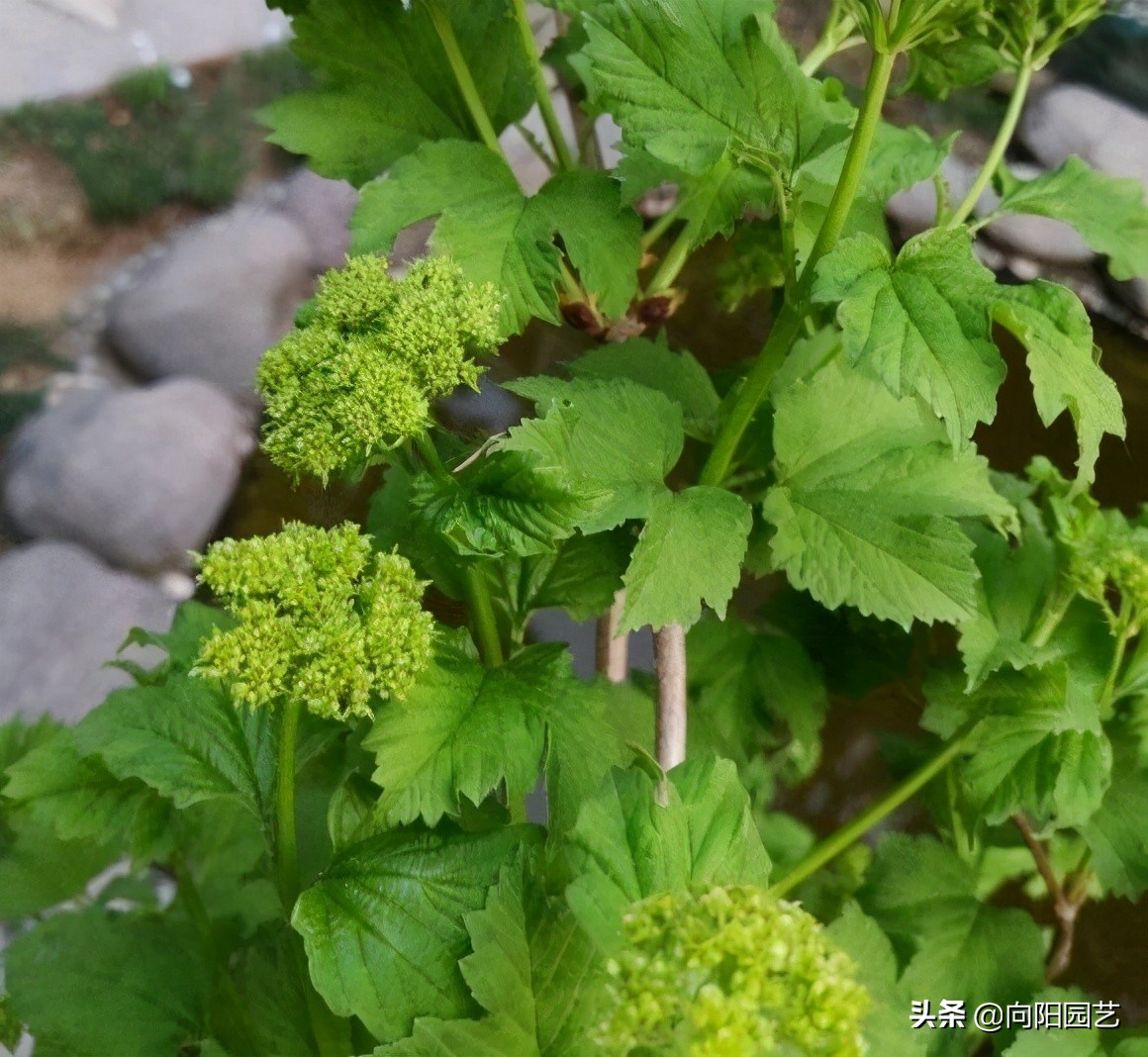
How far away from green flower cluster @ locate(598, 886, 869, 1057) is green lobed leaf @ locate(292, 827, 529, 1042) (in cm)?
15

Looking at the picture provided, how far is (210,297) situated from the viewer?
4.41 feet

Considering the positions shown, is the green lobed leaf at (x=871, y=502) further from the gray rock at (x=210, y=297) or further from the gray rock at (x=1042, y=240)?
the gray rock at (x=210, y=297)

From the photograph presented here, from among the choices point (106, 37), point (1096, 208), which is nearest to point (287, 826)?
point (1096, 208)

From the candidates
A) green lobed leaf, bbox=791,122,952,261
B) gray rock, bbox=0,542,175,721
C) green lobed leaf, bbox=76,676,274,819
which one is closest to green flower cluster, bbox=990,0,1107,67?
green lobed leaf, bbox=791,122,952,261

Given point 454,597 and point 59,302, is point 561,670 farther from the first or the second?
point 59,302

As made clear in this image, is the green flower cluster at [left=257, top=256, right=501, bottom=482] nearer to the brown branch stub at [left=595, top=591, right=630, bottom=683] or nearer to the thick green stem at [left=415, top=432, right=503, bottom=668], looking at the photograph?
the thick green stem at [left=415, top=432, right=503, bottom=668]

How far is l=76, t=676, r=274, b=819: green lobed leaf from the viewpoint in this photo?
1.88 feet

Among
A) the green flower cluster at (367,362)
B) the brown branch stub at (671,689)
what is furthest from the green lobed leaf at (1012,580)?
the green flower cluster at (367,362)

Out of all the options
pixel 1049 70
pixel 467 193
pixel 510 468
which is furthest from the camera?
pixel 1049 70

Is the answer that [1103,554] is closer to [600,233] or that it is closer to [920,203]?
[600,233]

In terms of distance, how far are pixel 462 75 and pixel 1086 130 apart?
3.26 ft

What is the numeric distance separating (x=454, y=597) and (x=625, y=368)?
0.23 metres

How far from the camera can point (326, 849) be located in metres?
0.66

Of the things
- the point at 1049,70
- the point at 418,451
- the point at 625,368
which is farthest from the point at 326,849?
the point at 1049,70
